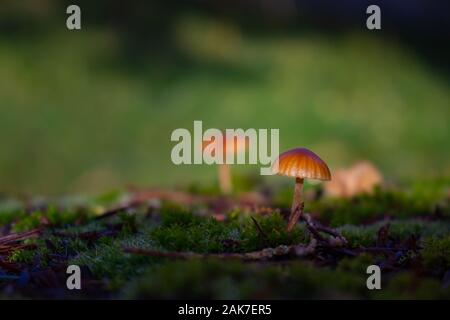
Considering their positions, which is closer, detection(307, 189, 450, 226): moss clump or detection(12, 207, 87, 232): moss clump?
detection(12, 207, 87, 232): moss clump

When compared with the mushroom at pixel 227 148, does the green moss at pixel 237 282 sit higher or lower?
lower

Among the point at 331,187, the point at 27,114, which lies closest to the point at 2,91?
the point at 27,114

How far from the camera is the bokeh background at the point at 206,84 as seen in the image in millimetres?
7891

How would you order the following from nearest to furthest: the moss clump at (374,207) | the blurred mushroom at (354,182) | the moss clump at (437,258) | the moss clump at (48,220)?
the moss clump at (437,258), the moss clump at (48,220), the moss clump at (374,207), the blurred mushroom at (354,182)

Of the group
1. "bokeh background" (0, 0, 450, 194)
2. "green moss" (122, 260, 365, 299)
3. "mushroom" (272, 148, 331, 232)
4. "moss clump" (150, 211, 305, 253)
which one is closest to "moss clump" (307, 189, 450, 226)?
"mushroom" (272, 148, 331, 232)

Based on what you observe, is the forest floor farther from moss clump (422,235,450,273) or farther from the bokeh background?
the bokeh background

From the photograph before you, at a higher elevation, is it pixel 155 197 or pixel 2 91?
pixel 2 91

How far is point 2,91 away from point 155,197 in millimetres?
5322

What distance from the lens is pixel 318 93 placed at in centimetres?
844

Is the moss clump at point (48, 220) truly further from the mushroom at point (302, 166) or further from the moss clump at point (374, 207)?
the moss clump at point (374, 207)

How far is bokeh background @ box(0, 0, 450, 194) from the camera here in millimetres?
7891

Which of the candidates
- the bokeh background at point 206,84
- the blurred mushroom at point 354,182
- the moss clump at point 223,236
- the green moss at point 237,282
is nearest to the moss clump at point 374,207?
the blurred mushroom at point 354,182

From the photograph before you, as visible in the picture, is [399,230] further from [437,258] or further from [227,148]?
[227,148]
